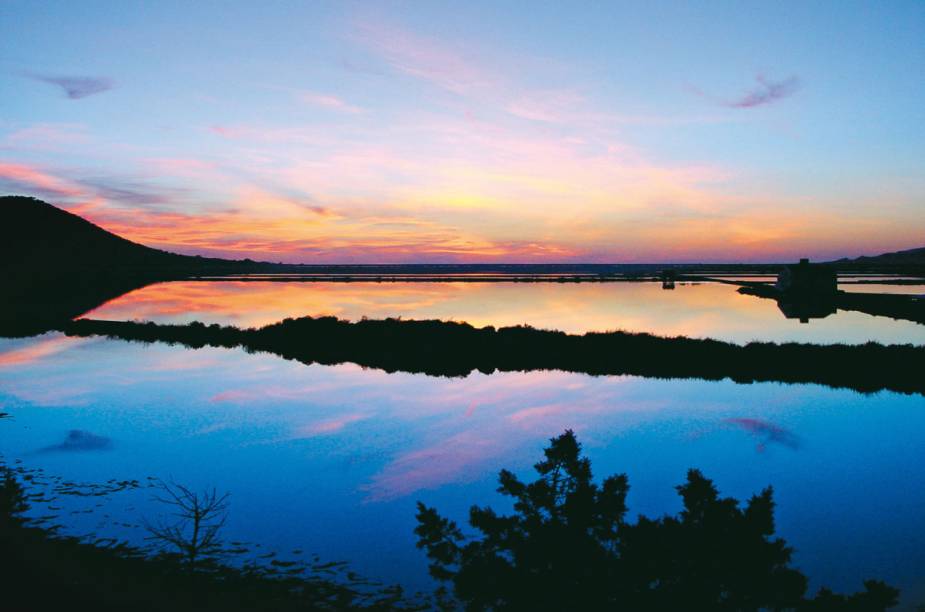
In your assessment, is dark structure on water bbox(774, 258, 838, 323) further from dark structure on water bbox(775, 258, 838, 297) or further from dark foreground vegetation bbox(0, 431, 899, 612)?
dark foreground vegetation bbox(0, 431, 899, 612)

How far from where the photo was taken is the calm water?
52.7ft

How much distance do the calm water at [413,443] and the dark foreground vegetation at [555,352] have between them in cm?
249

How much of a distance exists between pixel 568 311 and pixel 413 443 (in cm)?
4824

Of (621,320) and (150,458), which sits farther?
(621,320)

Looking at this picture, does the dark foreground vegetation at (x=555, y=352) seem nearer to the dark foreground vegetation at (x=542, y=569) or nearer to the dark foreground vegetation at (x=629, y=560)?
the dark foreground vegetation at (x=542, y=569)

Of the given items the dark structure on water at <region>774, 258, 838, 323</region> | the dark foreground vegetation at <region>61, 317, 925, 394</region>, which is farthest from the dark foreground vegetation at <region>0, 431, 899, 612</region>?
the dark structure on water at <region>774, 258, 838, 323</region>

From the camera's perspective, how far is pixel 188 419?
88.8ft

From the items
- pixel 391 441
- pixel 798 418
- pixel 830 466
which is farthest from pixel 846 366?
pixel 391 441

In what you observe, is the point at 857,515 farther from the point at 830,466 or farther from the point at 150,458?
the point at 150,458

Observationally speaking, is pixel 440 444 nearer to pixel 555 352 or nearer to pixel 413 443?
pixel 413 443

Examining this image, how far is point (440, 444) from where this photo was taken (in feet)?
77.9

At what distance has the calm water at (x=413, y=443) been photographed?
16.1 meters

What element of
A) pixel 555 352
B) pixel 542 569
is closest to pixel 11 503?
pixel 542 569

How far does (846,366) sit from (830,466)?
1872 cm
